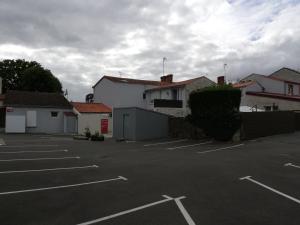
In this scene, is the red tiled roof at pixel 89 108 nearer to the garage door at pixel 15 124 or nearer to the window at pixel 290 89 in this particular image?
the garage door at pixel 15 124

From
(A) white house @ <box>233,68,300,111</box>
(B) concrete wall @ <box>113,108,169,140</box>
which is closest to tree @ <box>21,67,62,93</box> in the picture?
(A) white house @ <box>233,68,300,111</box>

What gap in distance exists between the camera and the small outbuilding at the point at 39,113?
137 feet

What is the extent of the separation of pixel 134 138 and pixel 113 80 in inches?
840

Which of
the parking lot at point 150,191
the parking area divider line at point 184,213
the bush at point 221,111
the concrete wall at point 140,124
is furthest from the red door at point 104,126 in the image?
the parking area divider line at point 184,213

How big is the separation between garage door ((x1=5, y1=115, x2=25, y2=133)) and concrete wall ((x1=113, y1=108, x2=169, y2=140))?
12.1 metres

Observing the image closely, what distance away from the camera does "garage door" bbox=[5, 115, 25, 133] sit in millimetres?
40250

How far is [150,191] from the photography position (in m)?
10.2

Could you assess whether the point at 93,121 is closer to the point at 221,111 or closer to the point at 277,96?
the point at 221,111

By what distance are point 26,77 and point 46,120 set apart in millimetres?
21741

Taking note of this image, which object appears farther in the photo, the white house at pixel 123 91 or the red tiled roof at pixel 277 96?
the white house at pixel 123 91

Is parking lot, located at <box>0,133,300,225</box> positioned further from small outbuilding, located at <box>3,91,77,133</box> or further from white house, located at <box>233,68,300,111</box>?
white house, located at <box>233,68,300,111</box>

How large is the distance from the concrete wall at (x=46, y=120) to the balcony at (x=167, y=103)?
449 inches

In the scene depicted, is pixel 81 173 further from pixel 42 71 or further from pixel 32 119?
Answer: pixel 42 71

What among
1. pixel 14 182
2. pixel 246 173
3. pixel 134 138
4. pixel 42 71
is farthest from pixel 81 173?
pixel 42 71
